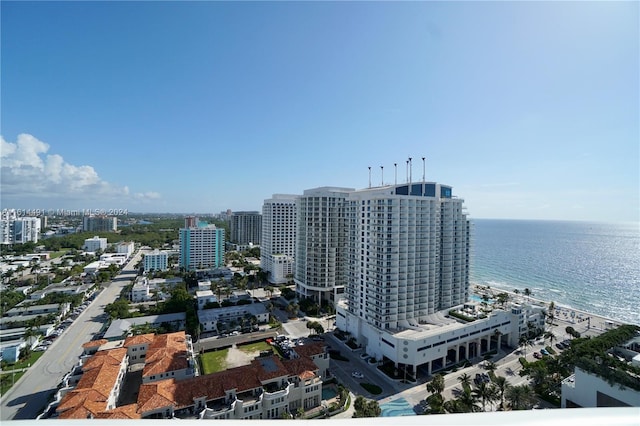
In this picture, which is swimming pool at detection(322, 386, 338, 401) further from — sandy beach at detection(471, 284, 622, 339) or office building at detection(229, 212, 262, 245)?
office building at detection(229, 212, 262, 245)

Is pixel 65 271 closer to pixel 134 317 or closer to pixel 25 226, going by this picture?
pixel 134 317

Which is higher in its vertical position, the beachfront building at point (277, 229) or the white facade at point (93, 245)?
the beachfront building at point (277, 229)

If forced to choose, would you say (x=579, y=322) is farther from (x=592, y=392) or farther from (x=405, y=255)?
(x=405, y=255)

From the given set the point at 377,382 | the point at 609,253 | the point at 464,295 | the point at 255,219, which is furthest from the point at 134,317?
the point at 609,253

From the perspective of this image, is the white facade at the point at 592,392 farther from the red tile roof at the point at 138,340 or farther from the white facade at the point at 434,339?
the red tile roof at the point at 138,340

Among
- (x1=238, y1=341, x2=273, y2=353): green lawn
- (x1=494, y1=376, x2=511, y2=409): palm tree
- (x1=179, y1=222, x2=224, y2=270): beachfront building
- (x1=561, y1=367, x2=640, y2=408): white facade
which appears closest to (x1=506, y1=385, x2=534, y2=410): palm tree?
(x1=494, y1=376, x2=511, y2=409): palm tree

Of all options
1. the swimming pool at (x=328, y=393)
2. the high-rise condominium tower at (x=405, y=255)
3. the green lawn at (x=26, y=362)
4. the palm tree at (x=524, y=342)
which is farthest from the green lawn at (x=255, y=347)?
the palm tree at (x=524, y=342)
